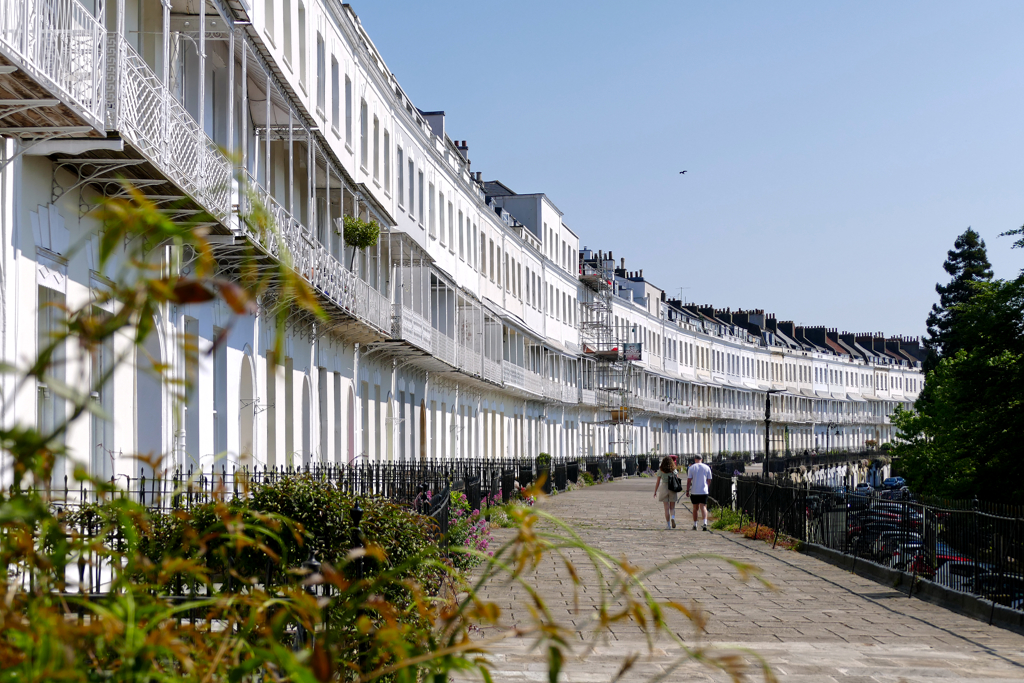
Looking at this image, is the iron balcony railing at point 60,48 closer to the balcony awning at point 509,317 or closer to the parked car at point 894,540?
the parked car at point 894,540

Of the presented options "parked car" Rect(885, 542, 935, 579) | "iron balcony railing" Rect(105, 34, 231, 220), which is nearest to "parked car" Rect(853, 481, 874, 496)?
"parked car" Rect(885, 542, 935, 579)

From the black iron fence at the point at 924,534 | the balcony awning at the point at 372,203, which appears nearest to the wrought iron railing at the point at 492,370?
the balcony awning at the point at 372,203

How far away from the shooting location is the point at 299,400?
22.4 m

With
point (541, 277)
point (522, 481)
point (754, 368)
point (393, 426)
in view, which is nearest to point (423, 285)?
point (393, 426)

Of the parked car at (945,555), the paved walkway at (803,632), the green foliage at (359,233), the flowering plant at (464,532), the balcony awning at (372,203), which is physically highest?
the balcony awning at (372,203)

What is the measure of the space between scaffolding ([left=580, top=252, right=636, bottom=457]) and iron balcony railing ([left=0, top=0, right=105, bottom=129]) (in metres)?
58.3

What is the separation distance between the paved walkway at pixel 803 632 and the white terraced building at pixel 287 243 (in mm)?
3965

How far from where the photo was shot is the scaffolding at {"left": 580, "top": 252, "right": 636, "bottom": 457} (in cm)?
7038

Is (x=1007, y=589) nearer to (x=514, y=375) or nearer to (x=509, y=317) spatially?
(x=514, y=375)

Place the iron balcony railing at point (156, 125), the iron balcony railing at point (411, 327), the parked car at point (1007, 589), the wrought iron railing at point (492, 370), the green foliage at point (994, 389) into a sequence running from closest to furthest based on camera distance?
the iron balcony railing at point (156, 125) < the parked car at point (1007, 589) < the green foliage at point (994, 389) < the iron balcony railing at point (411, 327) < the wrought iron railing at point (492, 370)

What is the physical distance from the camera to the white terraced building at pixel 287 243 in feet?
34.0

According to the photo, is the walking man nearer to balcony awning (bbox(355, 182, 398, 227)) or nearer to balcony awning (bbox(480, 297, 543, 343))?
balcony awning (bbox(355, 182, 398, 227))

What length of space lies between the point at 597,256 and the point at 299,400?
55381mm

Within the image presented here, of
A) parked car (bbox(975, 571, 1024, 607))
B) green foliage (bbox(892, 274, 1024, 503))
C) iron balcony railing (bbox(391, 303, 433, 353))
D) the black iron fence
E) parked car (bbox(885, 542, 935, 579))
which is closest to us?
parked car (bbox(975, 571, 1024, 607))
